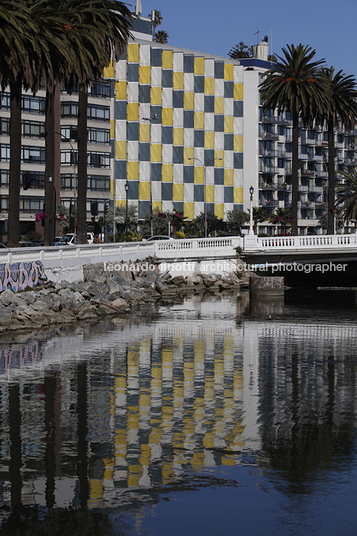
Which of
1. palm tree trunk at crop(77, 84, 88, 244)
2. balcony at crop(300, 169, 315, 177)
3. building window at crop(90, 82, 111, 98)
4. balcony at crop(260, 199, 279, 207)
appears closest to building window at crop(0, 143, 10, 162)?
building window at crop(90, 82, 111, 98)

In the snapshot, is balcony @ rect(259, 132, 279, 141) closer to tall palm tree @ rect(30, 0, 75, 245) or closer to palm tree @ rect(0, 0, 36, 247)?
tall palm tree @ rect(30, 0, 75, 245)

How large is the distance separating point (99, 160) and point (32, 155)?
10.3m

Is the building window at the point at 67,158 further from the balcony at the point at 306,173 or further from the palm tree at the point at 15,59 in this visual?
the palm tree at the point at 15,59

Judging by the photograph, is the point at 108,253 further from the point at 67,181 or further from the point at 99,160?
the point at 99,160

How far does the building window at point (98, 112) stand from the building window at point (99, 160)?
15.9 feet

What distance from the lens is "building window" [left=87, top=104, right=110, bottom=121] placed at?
103 metres

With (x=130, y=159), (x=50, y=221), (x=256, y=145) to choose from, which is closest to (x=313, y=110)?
(x=50, y=221)

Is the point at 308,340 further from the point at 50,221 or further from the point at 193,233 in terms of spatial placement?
the point at 193,233

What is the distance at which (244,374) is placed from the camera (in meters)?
22.3

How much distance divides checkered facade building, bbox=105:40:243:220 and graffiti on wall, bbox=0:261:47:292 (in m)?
74.5

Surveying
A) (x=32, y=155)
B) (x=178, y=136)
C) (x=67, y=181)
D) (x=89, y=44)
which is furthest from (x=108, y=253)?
(x=178, y=136)

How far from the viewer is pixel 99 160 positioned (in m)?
106

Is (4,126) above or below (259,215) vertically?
above

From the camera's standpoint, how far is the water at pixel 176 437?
35.6 feet
